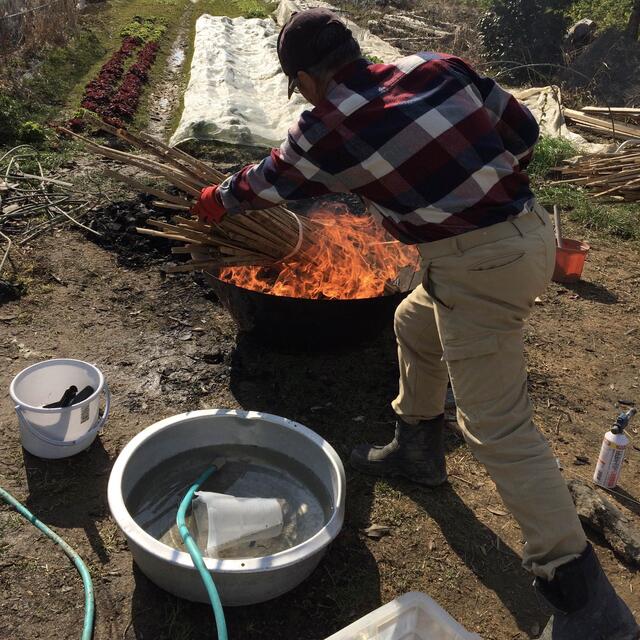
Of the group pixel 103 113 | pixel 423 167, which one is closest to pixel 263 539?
pixel 423 167

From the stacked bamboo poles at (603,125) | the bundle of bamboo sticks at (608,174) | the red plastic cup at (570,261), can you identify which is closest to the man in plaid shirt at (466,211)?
the red plastic cup at (570,261)

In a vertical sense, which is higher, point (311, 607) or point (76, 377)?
point (76, 377)

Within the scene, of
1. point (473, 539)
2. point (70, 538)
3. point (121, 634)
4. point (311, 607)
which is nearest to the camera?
point (121, 634)

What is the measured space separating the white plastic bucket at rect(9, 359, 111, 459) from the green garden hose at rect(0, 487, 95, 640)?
32cm

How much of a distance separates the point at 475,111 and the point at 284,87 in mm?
9674

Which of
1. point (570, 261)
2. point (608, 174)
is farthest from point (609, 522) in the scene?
point (608, 174)

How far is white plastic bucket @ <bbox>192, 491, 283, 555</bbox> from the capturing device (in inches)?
114

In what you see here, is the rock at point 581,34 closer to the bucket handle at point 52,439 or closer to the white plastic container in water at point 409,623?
the bucket handle at point 52,439

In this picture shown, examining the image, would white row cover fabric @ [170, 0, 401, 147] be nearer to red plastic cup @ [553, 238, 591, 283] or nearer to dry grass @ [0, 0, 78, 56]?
dry grass @ [0, 0, 78, 56]

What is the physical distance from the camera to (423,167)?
2512 mm

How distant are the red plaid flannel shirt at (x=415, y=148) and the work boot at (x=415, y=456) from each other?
1.29m

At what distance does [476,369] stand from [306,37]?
1.59 meters

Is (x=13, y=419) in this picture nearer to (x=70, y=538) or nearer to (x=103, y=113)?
(x=70, y=538)

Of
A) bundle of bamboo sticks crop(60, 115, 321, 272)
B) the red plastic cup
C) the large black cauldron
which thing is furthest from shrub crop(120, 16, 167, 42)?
the large black cauldron
